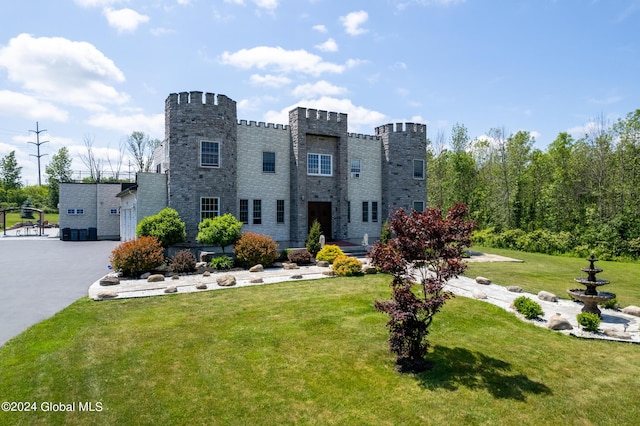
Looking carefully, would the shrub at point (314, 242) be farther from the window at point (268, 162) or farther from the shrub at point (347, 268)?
the window at point (268, 162)

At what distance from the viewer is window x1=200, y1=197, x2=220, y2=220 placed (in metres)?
20.1

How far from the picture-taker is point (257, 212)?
22.6m

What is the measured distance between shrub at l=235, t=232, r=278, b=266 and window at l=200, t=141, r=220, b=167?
5316mm

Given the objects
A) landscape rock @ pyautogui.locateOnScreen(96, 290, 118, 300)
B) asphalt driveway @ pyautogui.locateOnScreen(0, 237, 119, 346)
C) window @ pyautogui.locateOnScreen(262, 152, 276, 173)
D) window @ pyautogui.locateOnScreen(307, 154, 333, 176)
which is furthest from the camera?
window @ pyautogui.locateOnScreen(307, 154, 333, 176)

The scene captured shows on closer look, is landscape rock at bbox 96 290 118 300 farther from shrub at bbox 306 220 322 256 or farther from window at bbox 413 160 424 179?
window at bbox 413 160 424 179

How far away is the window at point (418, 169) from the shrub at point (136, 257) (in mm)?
19179

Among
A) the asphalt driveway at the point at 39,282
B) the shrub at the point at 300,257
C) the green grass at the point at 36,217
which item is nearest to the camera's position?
the asphalt driveway at the point at 39,282

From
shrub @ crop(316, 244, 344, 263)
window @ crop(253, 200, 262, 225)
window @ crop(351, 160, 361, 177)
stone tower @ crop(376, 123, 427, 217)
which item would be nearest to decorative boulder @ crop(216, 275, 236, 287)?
shrub @ crop(316, 244, 344, 263)

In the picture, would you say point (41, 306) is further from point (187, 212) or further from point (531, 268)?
point (531, 268)

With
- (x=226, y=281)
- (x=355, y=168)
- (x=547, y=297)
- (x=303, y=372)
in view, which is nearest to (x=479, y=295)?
(x=547, y=297)

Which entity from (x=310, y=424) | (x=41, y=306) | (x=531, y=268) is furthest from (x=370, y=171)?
(x=310, y=424)

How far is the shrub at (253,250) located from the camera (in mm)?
17344

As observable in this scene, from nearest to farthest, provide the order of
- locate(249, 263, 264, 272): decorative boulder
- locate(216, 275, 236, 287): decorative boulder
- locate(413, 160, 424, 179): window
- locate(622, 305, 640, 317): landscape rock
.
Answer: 1. locate(622, 305, 640, 317): landscape rock
2. locate(216, 275, 236, 287): decorative boulder
3. locate(249, 263, 264, 272): decorative boulder
4. locate(413, 160, 424, 179): window

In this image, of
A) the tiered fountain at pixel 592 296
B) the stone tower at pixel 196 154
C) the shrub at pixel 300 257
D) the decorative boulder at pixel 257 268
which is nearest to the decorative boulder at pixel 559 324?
the tiered fountain at pixel 592 296
